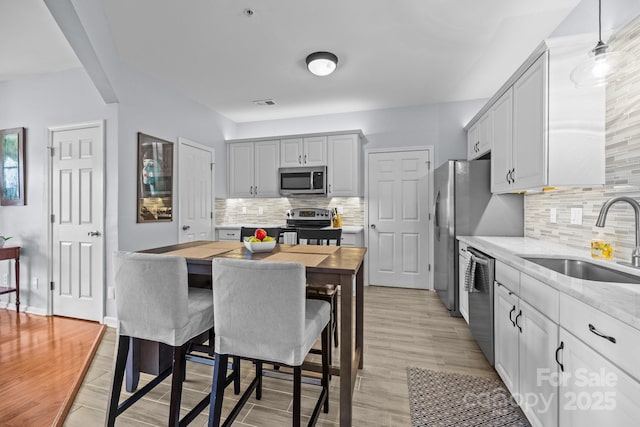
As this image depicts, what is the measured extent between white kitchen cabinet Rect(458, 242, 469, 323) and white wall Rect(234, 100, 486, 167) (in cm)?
168

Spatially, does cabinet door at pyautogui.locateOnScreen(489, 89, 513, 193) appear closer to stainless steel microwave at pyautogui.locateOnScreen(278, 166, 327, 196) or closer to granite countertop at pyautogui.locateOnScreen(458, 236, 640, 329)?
granite countertop at pyautogui.locateOnScreen(458, 236, 640, 329)

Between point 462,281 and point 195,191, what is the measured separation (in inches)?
141

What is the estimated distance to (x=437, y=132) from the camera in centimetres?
423

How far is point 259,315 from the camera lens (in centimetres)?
130

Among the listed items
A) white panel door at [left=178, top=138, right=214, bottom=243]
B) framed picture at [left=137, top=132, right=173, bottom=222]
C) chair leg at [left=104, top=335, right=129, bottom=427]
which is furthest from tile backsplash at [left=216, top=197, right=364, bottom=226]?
chair leg at [left=104, top=335, right=129, bottom=427]

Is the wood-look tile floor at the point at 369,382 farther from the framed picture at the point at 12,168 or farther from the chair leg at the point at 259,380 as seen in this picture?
the framed picture at the point at 12,168

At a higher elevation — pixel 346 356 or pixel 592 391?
pixel 592 391

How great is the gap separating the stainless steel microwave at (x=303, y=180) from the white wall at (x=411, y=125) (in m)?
0.78

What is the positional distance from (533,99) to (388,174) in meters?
2.41

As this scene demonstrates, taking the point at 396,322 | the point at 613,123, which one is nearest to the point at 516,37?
the point at 613,123

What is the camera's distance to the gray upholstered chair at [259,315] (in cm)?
126

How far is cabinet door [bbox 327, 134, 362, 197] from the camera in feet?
14.0

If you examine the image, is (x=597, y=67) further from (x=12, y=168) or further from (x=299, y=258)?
(x=12, y=168)

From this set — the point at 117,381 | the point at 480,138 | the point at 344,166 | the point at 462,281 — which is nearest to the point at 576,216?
the point at 462,281
